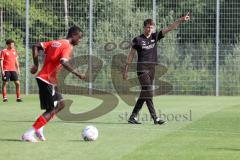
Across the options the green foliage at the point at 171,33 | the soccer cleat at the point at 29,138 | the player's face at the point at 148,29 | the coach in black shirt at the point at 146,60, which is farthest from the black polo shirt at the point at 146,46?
the green foliage at the point at 171,33

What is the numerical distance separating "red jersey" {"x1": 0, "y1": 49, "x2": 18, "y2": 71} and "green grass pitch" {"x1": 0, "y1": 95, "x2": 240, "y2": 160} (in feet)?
16.2

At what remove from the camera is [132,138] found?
1225 centimetres

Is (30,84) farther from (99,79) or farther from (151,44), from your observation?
(151,44)

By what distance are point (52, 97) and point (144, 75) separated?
148 inches

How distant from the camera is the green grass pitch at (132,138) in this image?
1002 cm

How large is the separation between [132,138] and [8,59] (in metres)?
12.5

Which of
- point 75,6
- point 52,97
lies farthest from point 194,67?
point 52,97

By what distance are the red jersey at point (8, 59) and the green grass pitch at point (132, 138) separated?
4933 millimetres

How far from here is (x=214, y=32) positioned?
28.0 metres

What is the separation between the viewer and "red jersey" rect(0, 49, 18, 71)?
2384 centimetres

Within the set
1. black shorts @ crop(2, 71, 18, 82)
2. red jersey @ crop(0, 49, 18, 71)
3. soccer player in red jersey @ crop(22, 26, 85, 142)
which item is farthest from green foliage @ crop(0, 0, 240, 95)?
soccer player in red jersey @ crop(22, 26, 85, 142)

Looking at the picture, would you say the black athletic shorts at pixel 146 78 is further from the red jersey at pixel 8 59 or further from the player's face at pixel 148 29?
the red jersey at pixel 8 59

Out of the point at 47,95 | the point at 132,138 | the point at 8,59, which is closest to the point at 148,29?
the point at 132,138

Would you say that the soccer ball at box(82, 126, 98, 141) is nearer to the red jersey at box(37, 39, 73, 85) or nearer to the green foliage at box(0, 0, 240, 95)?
the red jersey at box(37, 39, 73, 85)
